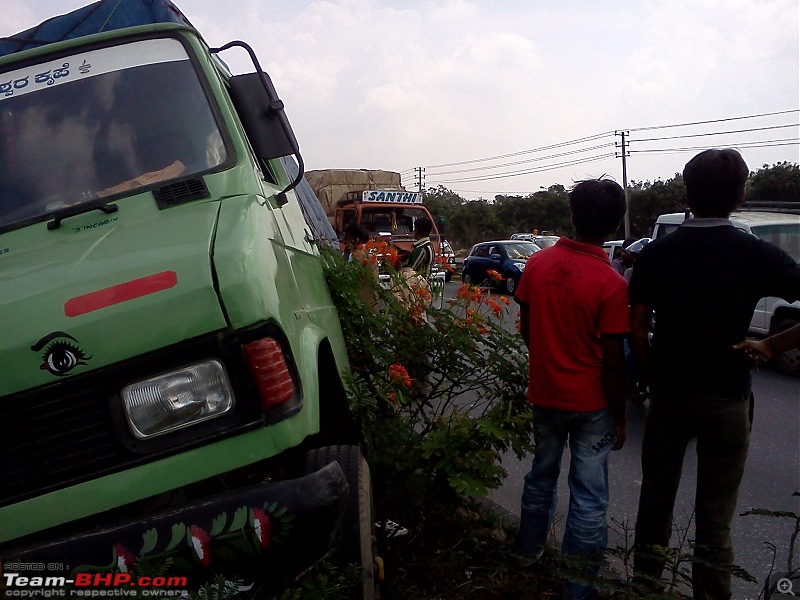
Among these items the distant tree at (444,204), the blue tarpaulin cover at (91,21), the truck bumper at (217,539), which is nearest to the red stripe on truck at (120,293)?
the truck bumper at (217,539)

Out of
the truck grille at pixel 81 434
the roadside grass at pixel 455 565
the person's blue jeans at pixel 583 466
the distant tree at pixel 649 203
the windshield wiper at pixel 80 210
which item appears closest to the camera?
the truck grille at pixel 81 434

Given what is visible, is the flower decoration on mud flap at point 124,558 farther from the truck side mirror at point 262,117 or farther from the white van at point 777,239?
the white van at point 777,239

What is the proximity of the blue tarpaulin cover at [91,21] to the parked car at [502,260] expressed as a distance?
1378 centimetres

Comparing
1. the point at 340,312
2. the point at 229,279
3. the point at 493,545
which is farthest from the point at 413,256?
the point at 229,279

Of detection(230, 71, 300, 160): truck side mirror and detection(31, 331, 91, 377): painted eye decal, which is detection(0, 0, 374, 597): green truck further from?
detection(230, 71, 300, 160): truck side mirror

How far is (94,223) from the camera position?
242cm

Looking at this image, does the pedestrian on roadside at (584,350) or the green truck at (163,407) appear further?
the pedestrian on roadside at (584,350)

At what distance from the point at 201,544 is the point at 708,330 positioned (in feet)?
6.32

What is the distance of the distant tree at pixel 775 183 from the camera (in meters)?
29.5

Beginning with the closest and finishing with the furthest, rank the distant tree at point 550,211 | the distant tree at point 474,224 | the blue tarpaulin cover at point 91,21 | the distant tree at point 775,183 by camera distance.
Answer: the blue tarpaulin cover at point 91,21, the distant tree at point 775,183, the distant tree at point 550,211, the distant tree at point 474,224

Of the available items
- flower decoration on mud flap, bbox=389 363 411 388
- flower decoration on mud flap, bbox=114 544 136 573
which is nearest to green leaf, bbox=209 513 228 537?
flower decoration on mud flap, bbox=114 544 136 573

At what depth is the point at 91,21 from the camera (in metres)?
5.23

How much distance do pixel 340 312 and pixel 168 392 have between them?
7.02ft

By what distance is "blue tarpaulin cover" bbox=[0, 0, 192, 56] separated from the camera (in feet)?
16.9
